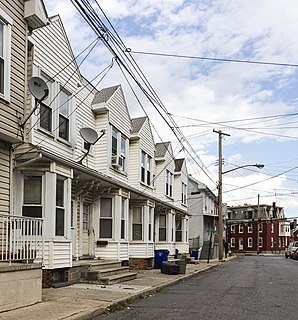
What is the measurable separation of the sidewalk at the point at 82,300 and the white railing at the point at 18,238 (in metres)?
1.09

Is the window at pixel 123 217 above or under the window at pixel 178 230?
above

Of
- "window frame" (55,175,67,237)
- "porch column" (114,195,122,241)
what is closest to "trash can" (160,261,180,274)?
"porch column" (114,195,122,241)

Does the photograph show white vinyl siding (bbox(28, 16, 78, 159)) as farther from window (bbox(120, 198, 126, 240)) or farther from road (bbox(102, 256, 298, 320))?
window (bbox(120, 198, 126, 240))

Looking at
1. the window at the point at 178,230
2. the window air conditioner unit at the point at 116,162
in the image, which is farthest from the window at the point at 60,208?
the window at the point at 178,230

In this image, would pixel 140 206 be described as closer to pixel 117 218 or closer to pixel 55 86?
pixel 117 218

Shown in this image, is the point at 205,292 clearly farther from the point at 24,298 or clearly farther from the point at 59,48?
the point at 59,48

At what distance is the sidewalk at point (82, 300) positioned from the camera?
30.3 feet

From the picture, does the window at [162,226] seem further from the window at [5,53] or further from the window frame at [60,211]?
Answer: the window at [5,53]

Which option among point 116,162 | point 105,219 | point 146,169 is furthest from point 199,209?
point 105,219

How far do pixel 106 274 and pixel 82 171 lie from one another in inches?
136

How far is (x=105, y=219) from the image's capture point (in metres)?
19.8

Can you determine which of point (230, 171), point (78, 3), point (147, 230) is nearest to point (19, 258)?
point (78, 3)

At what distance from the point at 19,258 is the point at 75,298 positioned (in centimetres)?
182

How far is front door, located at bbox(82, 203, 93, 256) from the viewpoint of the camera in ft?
61.9
